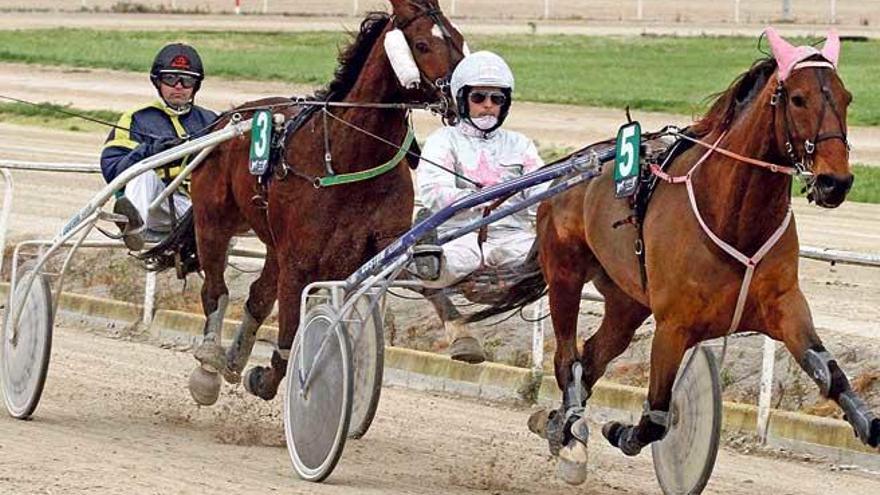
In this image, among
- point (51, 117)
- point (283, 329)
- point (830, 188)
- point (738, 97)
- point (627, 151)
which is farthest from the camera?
point (51, 117)

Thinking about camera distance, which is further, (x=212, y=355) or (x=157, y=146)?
(x=157, y=146)

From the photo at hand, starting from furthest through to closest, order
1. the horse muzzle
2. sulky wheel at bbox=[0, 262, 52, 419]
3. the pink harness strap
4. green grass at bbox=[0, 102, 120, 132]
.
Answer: green grass at bbox=[0, 102, 120, 132] < sulky wheel at bbox=[0, 262, 52, 419] < the pink harness strap < the horse muzzle

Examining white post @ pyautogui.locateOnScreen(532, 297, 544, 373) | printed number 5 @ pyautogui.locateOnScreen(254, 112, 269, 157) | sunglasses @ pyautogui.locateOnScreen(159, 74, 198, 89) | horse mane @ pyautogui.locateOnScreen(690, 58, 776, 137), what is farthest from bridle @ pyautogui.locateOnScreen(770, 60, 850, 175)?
sunglasses @ pyautogui.locateOnScreen(159, 74, 198, 89)

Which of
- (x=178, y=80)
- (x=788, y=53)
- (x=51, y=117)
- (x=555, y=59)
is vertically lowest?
(x=788, y=53)

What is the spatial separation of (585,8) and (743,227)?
3342 centimetres

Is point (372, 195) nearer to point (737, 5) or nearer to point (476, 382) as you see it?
→ point (476, 382)

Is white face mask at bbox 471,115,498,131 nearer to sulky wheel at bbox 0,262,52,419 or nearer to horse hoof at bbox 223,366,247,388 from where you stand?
horse hoof at bbox 223,366,247,388

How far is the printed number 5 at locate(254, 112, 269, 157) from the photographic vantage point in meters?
8.04

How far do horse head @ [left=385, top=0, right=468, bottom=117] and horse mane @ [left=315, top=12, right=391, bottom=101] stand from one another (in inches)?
10.0

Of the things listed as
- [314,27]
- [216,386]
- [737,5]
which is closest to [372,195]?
[216,386]

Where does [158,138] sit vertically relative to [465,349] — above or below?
above

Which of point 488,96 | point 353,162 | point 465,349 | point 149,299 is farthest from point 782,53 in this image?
point 149,299

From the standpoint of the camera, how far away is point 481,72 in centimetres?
719

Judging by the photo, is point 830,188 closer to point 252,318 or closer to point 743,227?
point 743,227
